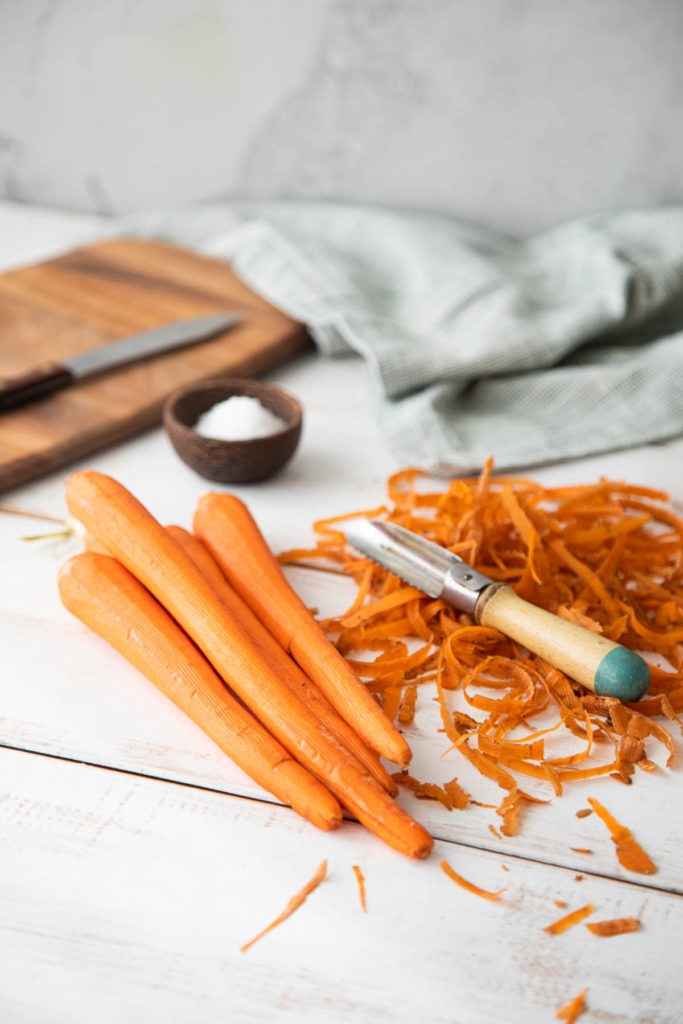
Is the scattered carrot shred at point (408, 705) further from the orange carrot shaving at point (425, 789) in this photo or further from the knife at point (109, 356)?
the knife at point (109, 356)

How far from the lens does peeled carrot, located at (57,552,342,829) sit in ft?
2.39

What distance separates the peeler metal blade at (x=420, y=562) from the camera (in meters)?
0.90

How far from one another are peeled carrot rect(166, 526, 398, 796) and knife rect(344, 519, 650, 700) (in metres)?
0.15

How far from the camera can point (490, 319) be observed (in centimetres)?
146

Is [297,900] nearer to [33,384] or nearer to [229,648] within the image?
[229,648]

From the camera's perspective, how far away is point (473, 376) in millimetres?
1397

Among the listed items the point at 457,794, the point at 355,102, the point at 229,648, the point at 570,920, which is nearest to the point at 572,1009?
the point at 570,920

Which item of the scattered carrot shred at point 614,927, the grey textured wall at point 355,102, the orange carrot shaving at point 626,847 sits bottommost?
the orange carrot shaving at point 626,847

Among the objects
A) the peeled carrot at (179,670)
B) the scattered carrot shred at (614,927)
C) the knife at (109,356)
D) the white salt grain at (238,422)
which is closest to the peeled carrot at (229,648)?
the peeled carrot at (179,670)

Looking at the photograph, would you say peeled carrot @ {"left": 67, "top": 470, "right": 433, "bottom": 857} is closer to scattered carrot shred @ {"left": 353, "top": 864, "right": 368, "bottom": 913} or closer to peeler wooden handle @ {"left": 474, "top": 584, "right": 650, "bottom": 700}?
scattered carrot shred @ {"left": 353, "top": 864, "right": 368, "bottom": 913}

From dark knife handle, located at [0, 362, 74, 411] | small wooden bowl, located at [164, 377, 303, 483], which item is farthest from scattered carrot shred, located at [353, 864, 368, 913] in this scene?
dark knife handle, located at [0, 362, 74, 411]

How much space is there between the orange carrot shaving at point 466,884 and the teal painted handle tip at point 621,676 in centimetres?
21

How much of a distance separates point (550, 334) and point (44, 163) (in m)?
1.35

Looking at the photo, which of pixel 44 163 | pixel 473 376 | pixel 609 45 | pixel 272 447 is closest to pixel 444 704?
pixel 272 447
